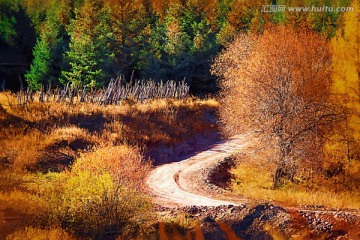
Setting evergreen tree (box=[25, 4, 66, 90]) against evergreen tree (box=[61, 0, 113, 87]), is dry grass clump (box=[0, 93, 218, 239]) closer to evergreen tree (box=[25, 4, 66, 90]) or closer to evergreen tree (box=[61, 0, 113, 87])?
evergreen tree (box=[61, 0, 113, 87])

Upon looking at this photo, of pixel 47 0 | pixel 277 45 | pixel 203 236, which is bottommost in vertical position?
pixel 203 236

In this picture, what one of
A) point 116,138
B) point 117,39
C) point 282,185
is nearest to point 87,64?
point 117,39

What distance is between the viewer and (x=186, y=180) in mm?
19312

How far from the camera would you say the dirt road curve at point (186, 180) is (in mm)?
15885

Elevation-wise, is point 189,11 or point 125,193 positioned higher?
point 189,11

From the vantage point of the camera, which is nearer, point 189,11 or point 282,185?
point 282,185

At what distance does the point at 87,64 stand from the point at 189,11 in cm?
1513

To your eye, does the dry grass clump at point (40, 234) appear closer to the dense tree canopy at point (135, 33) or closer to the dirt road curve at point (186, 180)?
the dirt road curve at point (186, 180)

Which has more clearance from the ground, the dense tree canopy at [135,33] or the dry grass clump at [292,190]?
the dense tree canopy at [135,33]

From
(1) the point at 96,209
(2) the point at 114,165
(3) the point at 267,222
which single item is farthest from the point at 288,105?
(1) the point at 96,209

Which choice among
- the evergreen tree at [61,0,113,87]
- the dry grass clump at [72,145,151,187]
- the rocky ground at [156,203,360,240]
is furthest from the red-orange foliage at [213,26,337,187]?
the evergreen tree at [61,0,113,87]

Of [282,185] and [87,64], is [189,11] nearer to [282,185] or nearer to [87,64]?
[87,64]

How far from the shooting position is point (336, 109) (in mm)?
19953

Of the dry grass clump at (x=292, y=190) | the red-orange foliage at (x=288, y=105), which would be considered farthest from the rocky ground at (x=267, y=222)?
the red-orange foliage at (x=288, y=105)
